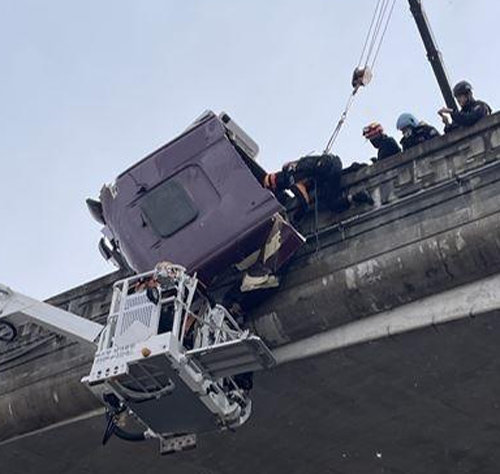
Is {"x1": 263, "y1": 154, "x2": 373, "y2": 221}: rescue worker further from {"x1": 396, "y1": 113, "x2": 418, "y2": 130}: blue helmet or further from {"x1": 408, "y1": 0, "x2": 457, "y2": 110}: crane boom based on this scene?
{"x1": 408, "y1": 0, "x2": 457, "y2": 110}: crane boom

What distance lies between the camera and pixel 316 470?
1355 cm

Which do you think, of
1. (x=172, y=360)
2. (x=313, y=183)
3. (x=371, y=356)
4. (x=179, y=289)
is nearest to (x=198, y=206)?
(x=179, y=289)

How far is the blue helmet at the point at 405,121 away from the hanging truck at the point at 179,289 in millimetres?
2246

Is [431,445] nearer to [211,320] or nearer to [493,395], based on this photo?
[493,395]

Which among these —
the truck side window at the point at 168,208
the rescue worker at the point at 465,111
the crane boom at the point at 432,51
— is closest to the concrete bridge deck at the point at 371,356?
the rescue worker at the point at 465,111

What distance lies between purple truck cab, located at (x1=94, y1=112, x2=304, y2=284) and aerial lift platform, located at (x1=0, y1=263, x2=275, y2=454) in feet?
1.79

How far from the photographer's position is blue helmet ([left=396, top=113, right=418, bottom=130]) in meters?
13.0

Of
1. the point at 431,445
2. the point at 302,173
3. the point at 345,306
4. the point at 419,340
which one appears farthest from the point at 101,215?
the point at 431,445

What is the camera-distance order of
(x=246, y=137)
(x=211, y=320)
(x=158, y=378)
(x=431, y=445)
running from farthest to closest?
(x=431, y=445), (x=246, y=137), (x=211, y=320), (x=158, y=378)

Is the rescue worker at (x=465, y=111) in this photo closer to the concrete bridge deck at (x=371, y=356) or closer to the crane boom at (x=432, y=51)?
the concrete bridge deck at (x=371, y=356)

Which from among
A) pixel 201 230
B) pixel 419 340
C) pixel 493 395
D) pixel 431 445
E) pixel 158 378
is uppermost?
pixel 201 230

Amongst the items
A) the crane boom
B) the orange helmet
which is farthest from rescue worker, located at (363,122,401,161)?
the crane boom

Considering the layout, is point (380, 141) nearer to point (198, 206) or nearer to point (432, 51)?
point (198, 206)

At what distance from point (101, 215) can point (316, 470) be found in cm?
472
